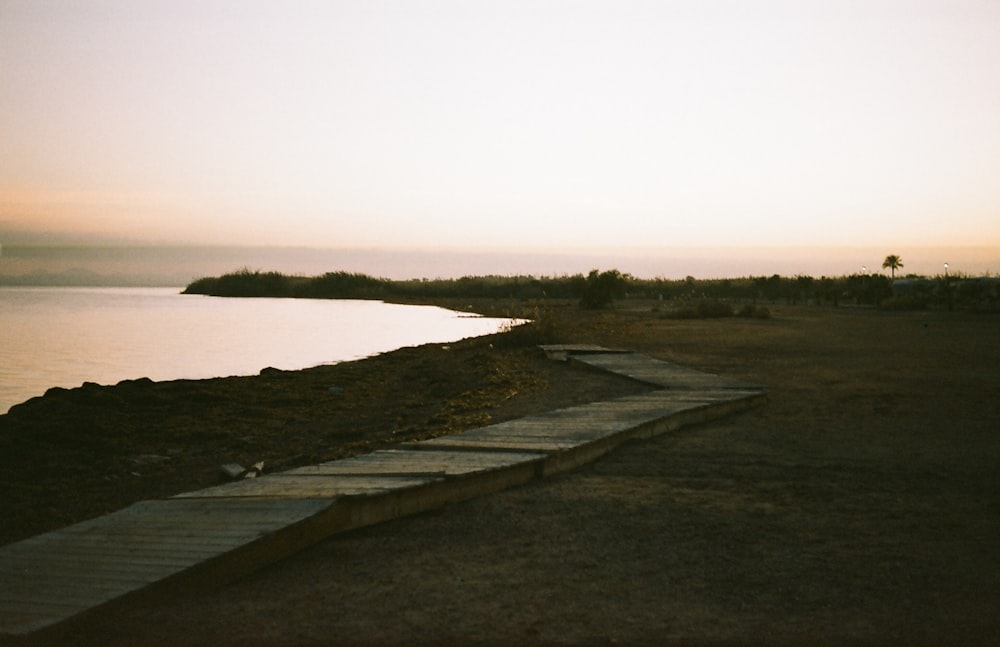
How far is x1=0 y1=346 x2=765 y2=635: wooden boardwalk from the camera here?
3514mm

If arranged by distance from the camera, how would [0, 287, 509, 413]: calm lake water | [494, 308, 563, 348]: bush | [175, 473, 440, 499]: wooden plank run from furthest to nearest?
[494, 308, 563, 348]: bush, [0, 287, 509, 413]: calm lake water, [175, 473, 440, 499]: wooden plank

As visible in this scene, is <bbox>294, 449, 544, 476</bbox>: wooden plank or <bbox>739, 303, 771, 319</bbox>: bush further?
<bbox>739, 303, 771, 319</bbox>: bush

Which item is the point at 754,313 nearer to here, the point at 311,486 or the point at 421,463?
the point at 421,463

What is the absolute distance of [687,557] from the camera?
421 cm

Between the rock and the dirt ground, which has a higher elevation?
the dirt ground

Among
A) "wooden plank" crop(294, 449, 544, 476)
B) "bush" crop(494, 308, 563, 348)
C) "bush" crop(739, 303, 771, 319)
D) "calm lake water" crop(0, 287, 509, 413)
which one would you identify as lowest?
"calm lake water" crop(0, 287, 509, 413)

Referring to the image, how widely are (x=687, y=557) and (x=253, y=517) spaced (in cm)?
203

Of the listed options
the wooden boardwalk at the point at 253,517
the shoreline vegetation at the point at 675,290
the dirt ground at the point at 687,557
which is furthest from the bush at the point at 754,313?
the wooden boardwalk at the point at 253,517

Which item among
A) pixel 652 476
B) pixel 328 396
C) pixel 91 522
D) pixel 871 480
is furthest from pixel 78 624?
pixel 328 396

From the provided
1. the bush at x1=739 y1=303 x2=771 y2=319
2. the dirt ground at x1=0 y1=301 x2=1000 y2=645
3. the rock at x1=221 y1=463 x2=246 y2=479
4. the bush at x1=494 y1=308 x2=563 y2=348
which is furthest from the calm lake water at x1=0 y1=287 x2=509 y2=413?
the bush at x1=739 y1=303 x2=771 y2=319

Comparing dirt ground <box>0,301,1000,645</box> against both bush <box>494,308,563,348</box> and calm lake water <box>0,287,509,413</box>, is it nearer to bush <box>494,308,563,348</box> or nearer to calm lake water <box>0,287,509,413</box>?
calm lake water <box>0,287,509,413</box>

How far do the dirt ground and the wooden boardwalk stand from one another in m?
0.09

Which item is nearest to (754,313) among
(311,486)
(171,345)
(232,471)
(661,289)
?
(171,345)

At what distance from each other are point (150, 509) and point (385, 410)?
19.1 feet
